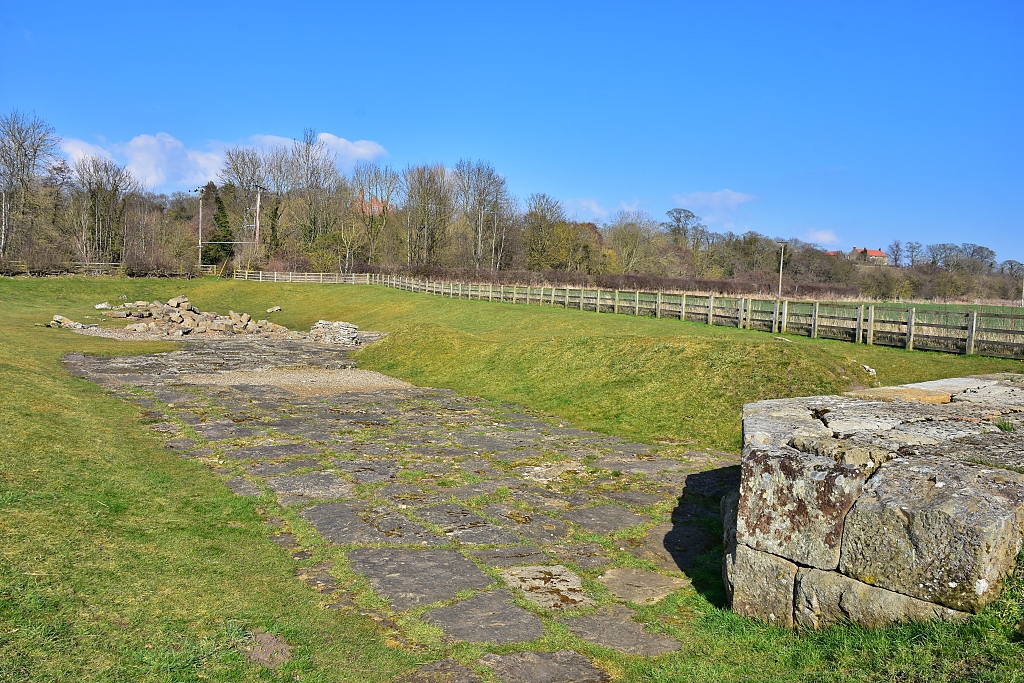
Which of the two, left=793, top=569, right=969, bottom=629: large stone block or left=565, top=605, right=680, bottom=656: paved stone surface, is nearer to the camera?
left=793, top=569, right=969, bottom=629: large stone block

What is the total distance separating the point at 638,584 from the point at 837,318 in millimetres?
18296

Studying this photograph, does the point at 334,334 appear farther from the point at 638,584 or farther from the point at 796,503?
the point at 796,503

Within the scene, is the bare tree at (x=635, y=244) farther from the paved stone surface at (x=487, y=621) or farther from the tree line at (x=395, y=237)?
the paved stone surface at (x=487, y=621)

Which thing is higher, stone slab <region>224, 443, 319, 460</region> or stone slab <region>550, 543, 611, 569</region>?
stone slab <region>550, 543, 611, 569</region>

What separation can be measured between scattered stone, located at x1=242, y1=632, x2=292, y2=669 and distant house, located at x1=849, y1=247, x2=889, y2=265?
105359mm

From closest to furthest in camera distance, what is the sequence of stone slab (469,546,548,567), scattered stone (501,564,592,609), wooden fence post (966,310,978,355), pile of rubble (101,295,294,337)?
scattered stone (501,564,592,609) < stone slab (469,546,548,567) < wooden fence post (966,310,978,355) < pile of rubble (101,295,294,337)

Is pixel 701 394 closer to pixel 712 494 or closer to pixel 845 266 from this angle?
pixel 712 494

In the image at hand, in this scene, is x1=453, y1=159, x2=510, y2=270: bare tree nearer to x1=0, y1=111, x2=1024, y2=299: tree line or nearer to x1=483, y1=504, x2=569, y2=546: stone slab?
x1=0, y1=111, x2=1024, y2=299: tree line

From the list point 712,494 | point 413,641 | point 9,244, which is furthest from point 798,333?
point 9,244

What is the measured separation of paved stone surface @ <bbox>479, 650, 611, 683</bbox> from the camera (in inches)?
141

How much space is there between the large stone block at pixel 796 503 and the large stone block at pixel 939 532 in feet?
0.31

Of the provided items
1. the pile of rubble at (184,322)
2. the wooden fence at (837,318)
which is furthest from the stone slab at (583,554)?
the pile of rubble at (184,322)

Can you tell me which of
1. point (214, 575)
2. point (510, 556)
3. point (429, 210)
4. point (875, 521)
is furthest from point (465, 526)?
point (429, 210)

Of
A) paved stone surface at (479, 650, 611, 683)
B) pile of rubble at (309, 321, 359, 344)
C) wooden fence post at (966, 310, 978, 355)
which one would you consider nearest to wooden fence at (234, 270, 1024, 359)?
wooden fence post at (966, 310, 978, 355)
